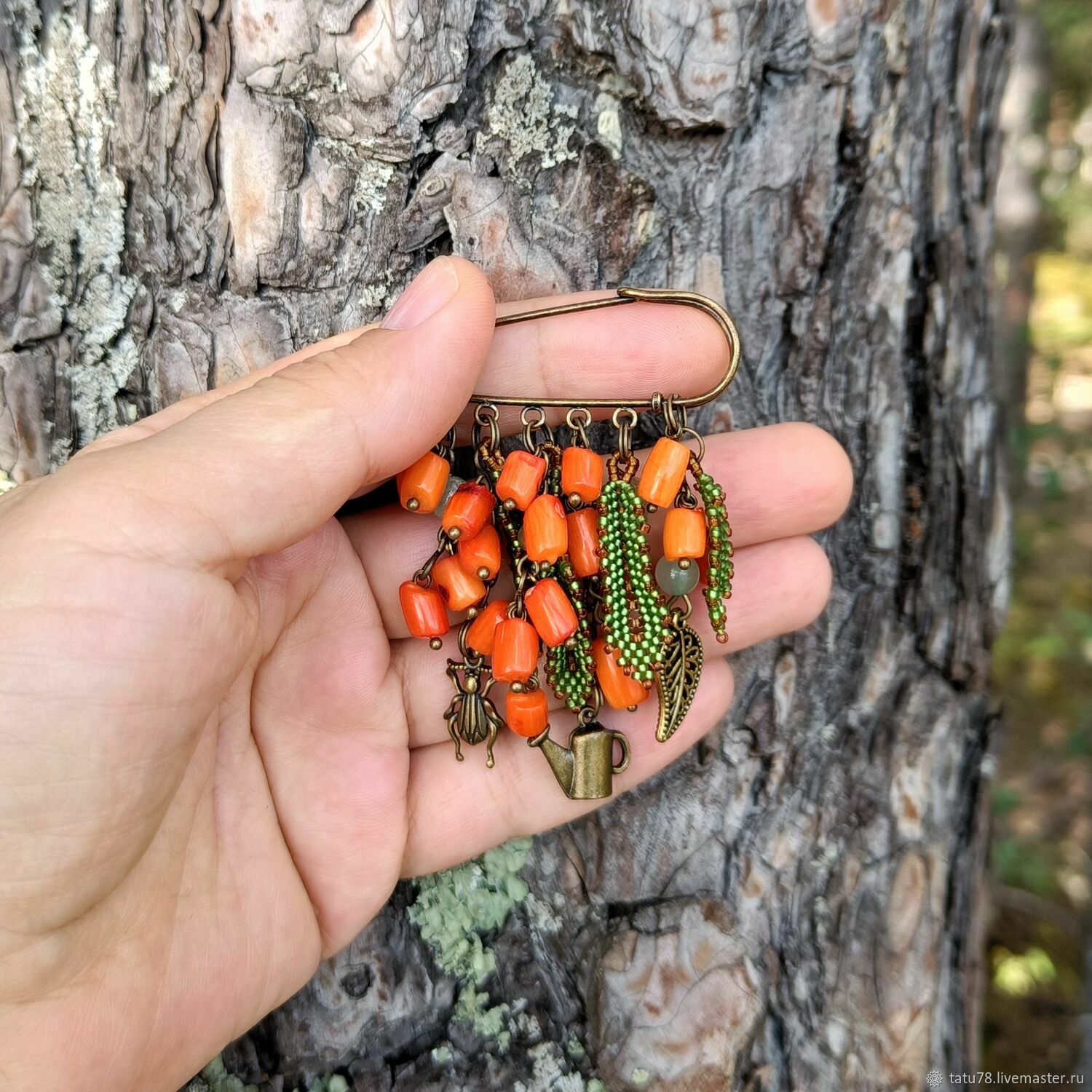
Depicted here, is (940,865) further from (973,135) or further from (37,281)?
(37,281)

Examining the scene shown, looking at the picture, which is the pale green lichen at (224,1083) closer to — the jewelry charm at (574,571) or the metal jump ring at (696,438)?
the jewelry charm at (574,571)

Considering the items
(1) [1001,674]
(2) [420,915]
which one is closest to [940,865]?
(2) [420,915]

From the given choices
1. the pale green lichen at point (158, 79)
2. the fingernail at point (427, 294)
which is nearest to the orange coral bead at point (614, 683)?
the fingernail at point (427, 294)

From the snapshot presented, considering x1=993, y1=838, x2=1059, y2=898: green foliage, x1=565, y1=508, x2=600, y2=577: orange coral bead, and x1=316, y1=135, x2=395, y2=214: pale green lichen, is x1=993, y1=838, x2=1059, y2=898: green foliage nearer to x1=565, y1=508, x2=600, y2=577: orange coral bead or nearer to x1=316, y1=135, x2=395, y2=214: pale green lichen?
x1=565, y1=508, x2=600, y2=577: orange coral bead

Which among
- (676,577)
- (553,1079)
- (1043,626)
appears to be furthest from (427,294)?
(1043,626)

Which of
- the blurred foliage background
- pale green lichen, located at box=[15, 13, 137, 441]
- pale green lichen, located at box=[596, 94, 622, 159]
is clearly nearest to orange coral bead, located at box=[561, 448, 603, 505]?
pale green lichen, located at box=[596, 94, 622, 159]

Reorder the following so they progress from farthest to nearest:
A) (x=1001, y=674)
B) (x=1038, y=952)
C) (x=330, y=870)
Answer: (x=1001, y=674), (x=1038, y=952), (x=330, y=870)
